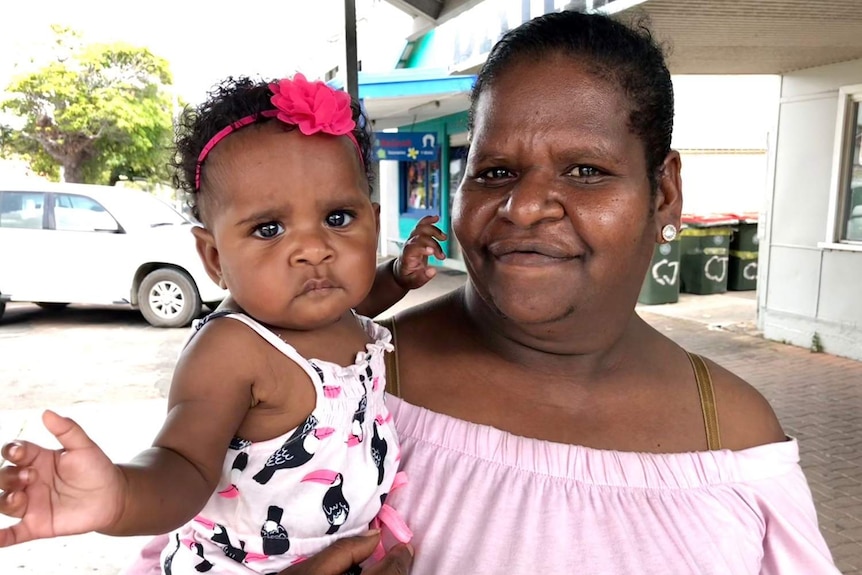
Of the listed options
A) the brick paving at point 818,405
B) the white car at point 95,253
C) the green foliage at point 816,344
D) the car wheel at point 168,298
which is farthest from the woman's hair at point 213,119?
the car wheel at point 168,298

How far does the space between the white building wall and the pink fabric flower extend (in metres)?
7.35

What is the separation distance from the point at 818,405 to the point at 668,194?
5520mm

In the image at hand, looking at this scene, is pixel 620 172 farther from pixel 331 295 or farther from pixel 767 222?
pixel 767 222

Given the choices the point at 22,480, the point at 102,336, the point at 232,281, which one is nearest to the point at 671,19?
the point at 232,281

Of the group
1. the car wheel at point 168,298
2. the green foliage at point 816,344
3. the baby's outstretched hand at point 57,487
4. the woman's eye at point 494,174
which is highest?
the woman's eye at point 494,174

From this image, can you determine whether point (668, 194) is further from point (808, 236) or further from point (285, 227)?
point (808, 236)

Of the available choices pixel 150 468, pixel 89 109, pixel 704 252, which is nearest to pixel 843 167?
pixel 704 252

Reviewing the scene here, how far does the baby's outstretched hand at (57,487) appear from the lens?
0.87m

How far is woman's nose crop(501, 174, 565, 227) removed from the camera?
1346mm

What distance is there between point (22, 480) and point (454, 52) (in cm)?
775

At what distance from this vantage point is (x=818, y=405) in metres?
6.12

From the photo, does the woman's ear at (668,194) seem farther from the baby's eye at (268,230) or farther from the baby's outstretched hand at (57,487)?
the baby's outstretched hand at (57,487)

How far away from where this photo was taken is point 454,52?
315 inches

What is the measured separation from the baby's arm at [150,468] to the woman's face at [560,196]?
556mm
